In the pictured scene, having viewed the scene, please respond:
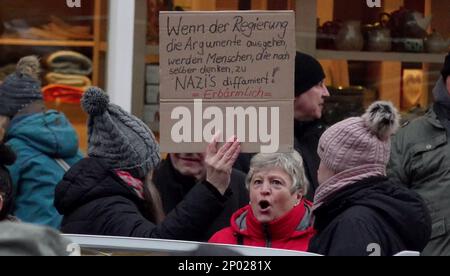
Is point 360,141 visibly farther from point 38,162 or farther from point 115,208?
point 38,162

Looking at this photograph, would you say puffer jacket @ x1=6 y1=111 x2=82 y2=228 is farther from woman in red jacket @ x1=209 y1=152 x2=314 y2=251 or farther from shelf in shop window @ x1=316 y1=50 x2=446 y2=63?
shelf in shop window @ x1=316 y1=50 x2=446 y2=63

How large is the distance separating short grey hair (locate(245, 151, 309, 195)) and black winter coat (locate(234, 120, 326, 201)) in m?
0.90

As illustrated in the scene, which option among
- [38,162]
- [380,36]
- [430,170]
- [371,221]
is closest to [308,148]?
[430,170]

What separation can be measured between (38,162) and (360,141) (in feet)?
7.62

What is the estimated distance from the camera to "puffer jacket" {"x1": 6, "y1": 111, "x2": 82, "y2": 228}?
6.49m

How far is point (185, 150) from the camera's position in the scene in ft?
16.0

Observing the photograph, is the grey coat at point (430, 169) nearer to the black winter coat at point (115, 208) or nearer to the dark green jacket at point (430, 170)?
the dark green jacket at point (430, 170)

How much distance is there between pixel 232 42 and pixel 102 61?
3.16m

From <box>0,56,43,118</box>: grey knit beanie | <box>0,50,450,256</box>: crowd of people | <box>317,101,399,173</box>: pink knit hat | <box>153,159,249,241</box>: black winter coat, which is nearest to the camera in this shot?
<box>0,50,450,256</box>: crowd of people

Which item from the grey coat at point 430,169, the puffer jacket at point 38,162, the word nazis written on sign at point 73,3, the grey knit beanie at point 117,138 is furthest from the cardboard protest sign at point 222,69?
the word nazis written on sign at point 73,3

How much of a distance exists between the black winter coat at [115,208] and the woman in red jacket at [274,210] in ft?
0.49

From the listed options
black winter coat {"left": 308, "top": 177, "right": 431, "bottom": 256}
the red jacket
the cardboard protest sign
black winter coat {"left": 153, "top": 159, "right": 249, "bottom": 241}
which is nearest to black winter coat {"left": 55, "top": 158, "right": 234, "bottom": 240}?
the red jacket

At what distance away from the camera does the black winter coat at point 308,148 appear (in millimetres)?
→ 6230

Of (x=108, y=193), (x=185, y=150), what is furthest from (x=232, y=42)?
(x=108, y=193)
